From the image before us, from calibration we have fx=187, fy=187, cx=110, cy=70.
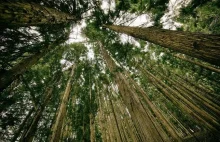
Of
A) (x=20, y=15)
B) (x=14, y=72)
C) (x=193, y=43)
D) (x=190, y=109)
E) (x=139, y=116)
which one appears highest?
(x=20, y=15)

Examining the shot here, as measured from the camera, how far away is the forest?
2545mm

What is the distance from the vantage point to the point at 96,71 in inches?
259

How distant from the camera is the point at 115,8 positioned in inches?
213

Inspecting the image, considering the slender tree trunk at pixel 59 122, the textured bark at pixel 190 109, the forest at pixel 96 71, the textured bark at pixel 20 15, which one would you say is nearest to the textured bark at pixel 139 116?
the forest at pixel 96 71

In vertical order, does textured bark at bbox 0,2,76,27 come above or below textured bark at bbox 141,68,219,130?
above

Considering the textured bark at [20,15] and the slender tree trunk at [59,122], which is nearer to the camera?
the textured bark at [20,15]

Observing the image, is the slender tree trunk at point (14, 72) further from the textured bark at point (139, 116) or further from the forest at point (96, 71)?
the textured bark at point (139, 116)

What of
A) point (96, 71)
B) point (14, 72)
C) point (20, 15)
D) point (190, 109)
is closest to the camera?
point (20, 15)

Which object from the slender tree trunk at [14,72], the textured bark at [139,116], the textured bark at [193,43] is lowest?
the textured bark at [139,116]

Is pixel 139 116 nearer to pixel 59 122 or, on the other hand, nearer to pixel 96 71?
pixel 59 122

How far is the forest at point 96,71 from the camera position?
2545 mm

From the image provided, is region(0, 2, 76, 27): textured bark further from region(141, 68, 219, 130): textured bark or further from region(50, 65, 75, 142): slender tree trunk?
region(141, 68, 219, 130): textured bark

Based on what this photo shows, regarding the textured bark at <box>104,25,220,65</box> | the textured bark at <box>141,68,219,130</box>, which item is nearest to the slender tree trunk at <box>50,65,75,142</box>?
the textured bark at <box>104,25,220,65</box>

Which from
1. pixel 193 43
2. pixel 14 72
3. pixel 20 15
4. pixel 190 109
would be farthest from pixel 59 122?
pixel 190 109
